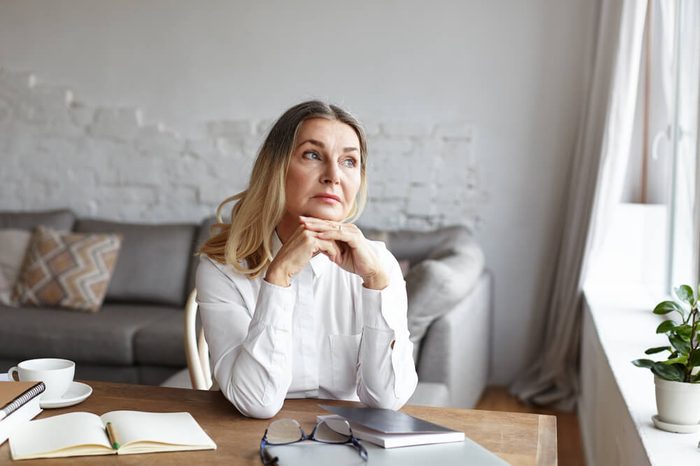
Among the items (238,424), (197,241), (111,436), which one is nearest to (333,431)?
(238,424)

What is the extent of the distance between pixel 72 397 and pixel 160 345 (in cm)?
246

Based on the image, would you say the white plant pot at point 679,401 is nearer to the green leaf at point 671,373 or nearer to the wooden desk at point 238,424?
the green leaf at point 671,373

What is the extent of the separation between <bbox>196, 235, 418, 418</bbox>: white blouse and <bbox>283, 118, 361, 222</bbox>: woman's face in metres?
0.14

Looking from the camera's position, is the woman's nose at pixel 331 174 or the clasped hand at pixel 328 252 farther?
the woman's nose at pixel 331 174

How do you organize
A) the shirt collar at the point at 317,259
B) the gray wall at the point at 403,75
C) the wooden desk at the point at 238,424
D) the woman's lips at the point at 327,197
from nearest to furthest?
1. the wooden desk at the point at 238,424
2. the woman's lips at the point at 327,197
3. the shirt collar at the point at 317,259
4. the gray wall at the point at 403,75

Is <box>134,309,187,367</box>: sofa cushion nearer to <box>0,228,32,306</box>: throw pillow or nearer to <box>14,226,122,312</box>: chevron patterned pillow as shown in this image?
<box>14,226,122,312</box>: chevron patterned pillow

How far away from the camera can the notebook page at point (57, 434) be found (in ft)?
4.39

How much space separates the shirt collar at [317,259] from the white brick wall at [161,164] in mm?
2827

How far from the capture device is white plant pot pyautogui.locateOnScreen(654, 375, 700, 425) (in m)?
1.71

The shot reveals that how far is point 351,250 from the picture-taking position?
1.74 m

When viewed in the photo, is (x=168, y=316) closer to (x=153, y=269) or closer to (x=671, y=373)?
(x=153, y=269)

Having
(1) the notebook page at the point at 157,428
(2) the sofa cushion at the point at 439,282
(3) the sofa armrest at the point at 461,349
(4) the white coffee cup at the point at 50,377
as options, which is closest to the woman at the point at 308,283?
(1) the notebook page at the point at 157,428

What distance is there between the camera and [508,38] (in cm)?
454

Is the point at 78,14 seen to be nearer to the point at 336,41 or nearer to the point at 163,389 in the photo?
the point at 336,41
